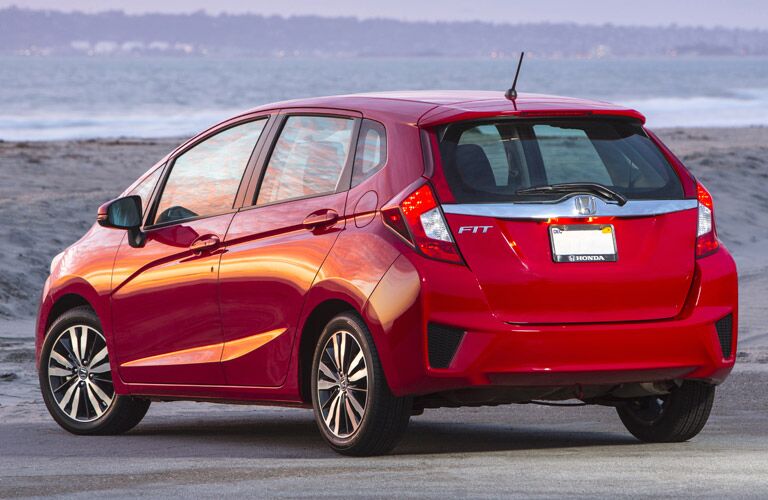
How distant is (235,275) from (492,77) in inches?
5728

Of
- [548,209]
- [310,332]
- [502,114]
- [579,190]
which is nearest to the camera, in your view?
[548,209]

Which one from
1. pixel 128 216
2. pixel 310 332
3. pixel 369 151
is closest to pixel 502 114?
pixel 369 151

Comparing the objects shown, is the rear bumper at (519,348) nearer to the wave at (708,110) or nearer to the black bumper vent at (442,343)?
the black bumper vent at (442,343)

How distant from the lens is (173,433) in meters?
8.55

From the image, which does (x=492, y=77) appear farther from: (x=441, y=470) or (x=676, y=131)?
(x=441, y=470)

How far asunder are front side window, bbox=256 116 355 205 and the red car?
13 mm

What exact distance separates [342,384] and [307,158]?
1084 millimetres

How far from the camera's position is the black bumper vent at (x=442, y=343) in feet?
21.3

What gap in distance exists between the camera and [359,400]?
6918 millimetres

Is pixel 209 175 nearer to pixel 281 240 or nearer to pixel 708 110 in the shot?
pixel 281 240

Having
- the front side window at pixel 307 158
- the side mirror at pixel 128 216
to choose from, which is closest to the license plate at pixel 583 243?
the front side window at pixel 307 158

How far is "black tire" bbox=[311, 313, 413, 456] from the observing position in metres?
6.73

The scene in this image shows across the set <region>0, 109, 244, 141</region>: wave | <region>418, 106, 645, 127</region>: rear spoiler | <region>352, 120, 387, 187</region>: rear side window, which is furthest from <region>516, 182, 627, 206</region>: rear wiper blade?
<region>0, 109, 244, 141</region>: wave

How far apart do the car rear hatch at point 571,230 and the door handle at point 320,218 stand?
1.80 feet
